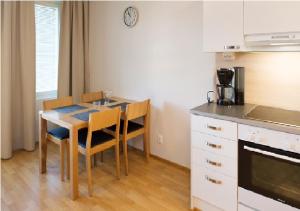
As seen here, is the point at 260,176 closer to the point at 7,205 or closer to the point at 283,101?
the point at 283,101

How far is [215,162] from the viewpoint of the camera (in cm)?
202

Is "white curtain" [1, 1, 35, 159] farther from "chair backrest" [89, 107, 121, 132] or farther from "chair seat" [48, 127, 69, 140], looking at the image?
"chair backrest" [89, 107, 121, 132]

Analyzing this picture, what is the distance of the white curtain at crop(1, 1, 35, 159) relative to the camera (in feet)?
10.7

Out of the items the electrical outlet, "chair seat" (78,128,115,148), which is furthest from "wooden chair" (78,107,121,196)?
the electrical outlet

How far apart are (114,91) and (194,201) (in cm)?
220

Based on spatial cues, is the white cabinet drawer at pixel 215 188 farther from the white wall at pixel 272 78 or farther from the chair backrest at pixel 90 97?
the chair backrest at pixel 90 97

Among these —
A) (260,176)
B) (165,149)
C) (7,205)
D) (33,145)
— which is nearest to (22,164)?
(33,145)

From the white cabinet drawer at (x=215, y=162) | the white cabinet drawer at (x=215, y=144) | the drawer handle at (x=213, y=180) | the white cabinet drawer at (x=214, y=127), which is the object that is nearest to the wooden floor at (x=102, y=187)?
the drawer handle at (x=213, y=180)

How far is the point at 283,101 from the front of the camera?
2.13m

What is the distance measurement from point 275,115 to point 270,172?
0.44m

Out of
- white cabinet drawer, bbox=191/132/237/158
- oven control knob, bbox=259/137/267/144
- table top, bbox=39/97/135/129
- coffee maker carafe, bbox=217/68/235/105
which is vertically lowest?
white cabinet drawer, bbox=191/132/237/158

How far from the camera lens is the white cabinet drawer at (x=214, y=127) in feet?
6.18

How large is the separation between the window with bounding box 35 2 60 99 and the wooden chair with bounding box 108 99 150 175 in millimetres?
1606

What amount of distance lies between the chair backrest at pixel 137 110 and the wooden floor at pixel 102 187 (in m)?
0.68
